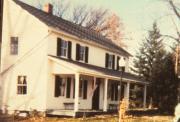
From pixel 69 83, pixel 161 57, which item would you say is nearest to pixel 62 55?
pixel 69 83

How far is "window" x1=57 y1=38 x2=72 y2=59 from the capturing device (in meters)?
33.6

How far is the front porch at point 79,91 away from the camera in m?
31.3

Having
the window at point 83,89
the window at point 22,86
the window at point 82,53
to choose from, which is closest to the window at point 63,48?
the window at point 82,53

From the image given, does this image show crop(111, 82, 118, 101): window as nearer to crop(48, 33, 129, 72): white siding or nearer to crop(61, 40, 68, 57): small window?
crop(48, 33, 129, 72): white siding

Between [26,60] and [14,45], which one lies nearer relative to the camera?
[26,60]

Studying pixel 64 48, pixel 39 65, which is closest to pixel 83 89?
pixel 64 48

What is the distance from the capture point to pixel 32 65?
32.9m

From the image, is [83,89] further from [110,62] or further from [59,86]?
[110,62]

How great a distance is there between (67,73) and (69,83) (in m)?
3.01

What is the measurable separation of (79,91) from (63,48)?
3606mm

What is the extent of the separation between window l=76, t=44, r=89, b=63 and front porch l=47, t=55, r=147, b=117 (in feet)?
4.91

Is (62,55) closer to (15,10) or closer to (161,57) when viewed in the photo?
(15,10)

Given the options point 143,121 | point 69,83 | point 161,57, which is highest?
point 161,57

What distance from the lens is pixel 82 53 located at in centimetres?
3703
